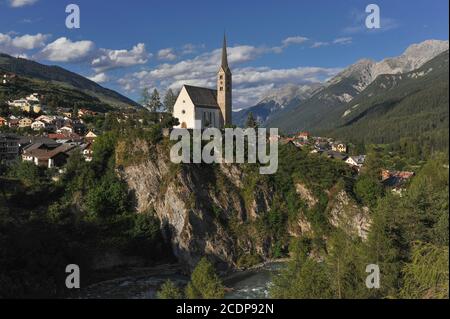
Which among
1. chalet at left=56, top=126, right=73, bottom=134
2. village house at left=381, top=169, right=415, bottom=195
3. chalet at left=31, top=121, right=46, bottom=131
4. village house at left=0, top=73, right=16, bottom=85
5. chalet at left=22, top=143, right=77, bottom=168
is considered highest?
village house at left=0, top=73, right=16, bottom=85

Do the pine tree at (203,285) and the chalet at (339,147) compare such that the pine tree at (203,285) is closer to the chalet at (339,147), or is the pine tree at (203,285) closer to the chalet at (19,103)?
the chalet at (19,103)

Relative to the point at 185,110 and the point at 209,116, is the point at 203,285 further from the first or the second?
the point at 209,116

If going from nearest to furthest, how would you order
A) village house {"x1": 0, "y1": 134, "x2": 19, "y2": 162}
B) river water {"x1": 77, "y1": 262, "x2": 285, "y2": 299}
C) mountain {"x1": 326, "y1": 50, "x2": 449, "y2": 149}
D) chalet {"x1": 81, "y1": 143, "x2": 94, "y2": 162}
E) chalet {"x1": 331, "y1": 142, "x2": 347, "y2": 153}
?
river water {"x1": 77, "y1": 262, "x2": 285, "y2": 299} < chalet {"x1": 81, "y1": 143, "x2": 94, "y2": 162} < village house {"x1": 0, "y1": 134, "x2": 19, "y2": 162} < chalet {"x1": 331, "y1": 142, "x2": 347, "y2": 153} < mountain {"x1": 326, "y1": 50, "x2": 449, "y2": 149}

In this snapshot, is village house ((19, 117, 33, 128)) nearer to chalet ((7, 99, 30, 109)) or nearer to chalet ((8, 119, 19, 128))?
chalet ((8, 119, 19, 128))

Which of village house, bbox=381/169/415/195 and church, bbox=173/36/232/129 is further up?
church, bbox=173/36/232/129

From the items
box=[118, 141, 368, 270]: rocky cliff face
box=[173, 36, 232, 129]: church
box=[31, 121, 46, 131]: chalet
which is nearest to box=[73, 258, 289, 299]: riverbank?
box=[118, 141, 368, 270]: rocky cliff face

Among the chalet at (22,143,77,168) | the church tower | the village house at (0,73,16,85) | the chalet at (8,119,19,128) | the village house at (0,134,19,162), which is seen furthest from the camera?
the village house at (0,73,16,85)

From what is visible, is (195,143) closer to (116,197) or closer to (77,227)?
(116,197)

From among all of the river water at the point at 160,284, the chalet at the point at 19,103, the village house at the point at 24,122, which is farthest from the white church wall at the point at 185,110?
the chalet at the point at 19,103
